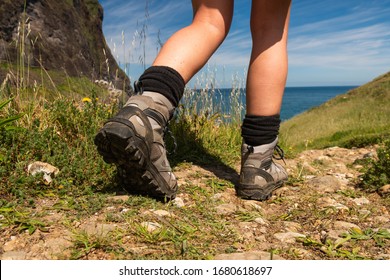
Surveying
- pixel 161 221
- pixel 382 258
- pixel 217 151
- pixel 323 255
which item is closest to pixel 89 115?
pixel 217 151

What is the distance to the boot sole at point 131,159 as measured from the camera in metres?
1.81

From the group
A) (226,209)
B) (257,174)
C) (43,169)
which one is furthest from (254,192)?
(43,169)

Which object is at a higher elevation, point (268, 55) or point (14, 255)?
point (268, 55)

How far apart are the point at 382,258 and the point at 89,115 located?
2426 mm

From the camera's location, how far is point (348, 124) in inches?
404

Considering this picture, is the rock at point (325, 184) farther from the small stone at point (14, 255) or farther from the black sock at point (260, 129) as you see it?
the small stone at point (14, 255)

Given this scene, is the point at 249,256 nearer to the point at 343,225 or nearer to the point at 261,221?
the point at 261,221

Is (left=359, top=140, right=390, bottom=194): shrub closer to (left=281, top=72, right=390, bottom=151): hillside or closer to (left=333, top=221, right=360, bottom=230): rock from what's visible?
(left=333, top=221, right=360, bottom=230): rock

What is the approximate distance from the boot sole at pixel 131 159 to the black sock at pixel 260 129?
0.70 m

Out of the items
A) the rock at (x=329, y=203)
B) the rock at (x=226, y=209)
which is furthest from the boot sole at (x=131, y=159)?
the rock at (x=329, y=203)

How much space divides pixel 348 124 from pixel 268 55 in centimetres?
873

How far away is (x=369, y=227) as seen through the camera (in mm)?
2014

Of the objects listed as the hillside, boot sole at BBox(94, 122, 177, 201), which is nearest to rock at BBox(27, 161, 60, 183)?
boot sole at BBox(94, 122, 177, 201)

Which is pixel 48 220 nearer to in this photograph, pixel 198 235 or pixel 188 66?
pixel 198 235
